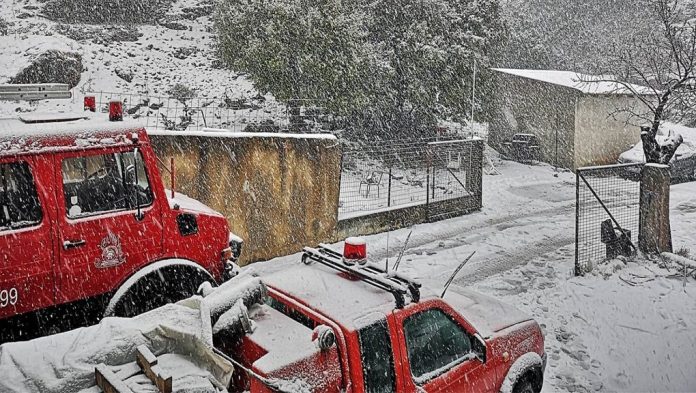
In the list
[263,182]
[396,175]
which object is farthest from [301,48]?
[263,182]

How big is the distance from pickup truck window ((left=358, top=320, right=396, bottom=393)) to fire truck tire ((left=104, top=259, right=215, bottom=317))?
2.54 m

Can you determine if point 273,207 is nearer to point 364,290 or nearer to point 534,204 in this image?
point 364,290

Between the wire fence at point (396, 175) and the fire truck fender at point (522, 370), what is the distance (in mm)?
7055

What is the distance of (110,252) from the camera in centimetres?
561

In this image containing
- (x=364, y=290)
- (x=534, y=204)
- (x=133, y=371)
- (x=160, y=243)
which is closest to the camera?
(x=133, y=371)

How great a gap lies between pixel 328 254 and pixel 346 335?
4.62ft

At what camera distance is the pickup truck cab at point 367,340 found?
3844 mm

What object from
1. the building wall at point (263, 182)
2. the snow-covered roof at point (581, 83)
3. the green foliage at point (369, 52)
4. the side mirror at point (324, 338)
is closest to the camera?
the side mirror at point (324, 338)

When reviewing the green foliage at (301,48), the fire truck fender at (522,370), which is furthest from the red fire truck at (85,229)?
the green foliage at (301,48)

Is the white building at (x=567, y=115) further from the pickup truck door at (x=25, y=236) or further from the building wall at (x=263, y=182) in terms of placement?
the pickup truck door at (x=25, y=236)

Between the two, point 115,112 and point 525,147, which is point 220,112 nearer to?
point 525,147

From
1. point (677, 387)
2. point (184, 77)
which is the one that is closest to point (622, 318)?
point (677, 387)

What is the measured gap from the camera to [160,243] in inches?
234

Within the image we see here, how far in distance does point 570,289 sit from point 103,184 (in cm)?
711
